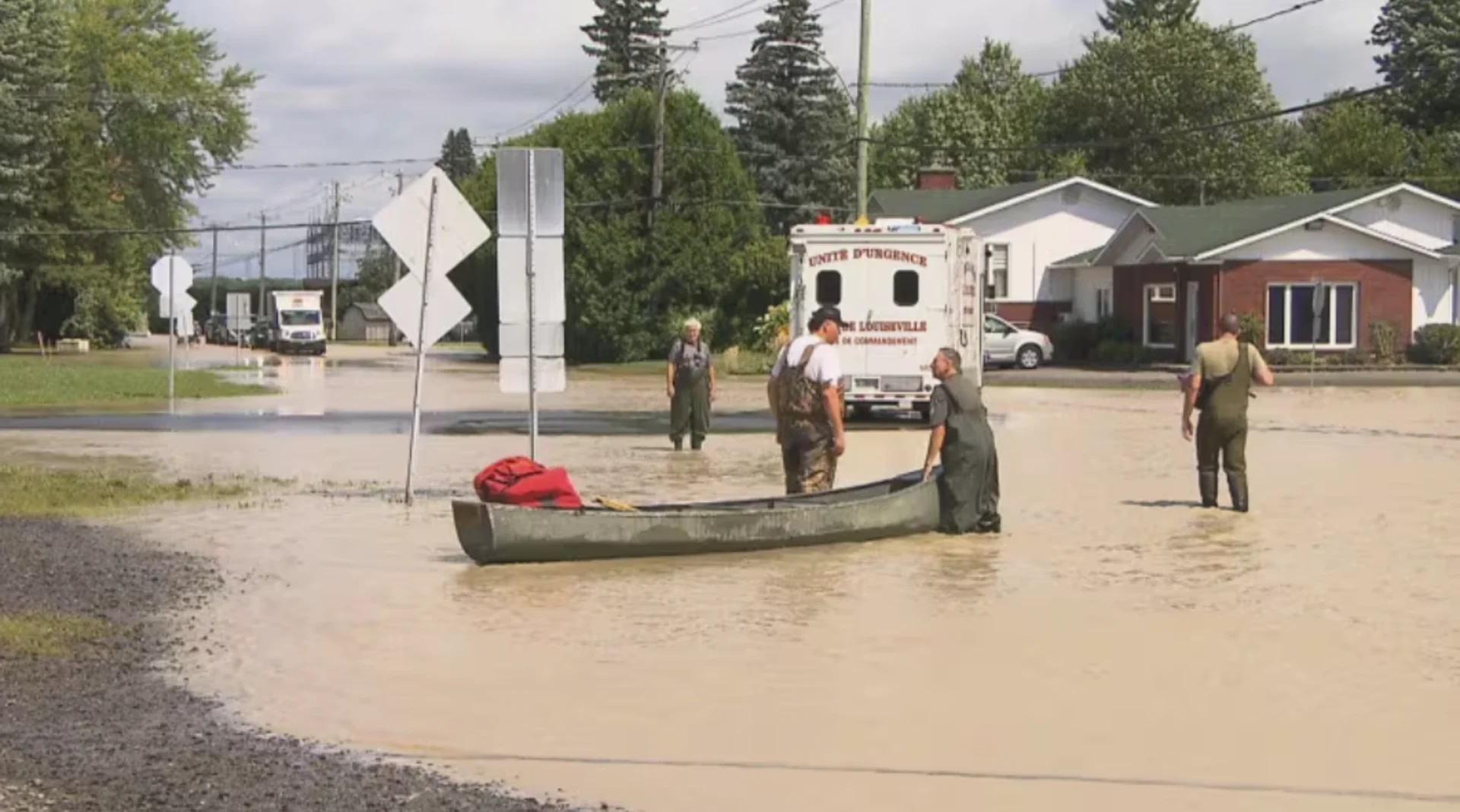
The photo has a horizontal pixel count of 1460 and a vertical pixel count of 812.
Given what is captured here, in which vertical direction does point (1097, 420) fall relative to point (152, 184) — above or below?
below

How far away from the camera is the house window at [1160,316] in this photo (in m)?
56.1

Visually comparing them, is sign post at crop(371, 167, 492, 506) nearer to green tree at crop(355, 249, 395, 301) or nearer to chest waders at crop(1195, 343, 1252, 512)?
chest waders at crop(1195, 343, 1252, 512)

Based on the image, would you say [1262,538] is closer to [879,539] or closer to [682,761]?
[879,539]

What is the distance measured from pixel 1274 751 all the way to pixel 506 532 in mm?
6695

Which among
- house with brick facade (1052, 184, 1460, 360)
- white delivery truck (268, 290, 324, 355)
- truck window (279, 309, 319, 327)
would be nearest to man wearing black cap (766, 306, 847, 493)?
house with brick facade (1052, 184, 1460, 360)

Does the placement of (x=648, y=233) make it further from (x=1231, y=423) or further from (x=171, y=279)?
(x=1231, y=423)

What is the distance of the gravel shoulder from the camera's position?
25.0 ft

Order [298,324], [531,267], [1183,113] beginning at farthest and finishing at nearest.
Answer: [298,324], [1183,113], [531,267]

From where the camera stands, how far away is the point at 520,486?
14.3 metres

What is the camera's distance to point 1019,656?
11.2 metres

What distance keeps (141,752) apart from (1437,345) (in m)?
48.8

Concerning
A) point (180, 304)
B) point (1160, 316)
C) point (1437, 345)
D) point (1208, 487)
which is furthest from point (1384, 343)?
point (1208, 487)

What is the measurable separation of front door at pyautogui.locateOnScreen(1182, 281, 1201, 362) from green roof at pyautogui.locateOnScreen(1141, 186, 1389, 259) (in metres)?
1.35

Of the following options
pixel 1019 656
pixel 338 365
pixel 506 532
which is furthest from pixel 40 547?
pixel 338 365
